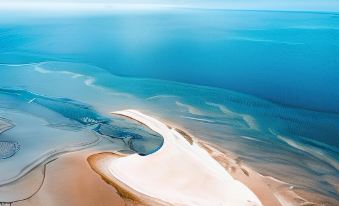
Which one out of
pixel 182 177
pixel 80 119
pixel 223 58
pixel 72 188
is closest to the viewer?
pixel 72 188

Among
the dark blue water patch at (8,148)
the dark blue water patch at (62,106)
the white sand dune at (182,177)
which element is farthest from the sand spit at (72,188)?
the dark blue water patch at (62,106)

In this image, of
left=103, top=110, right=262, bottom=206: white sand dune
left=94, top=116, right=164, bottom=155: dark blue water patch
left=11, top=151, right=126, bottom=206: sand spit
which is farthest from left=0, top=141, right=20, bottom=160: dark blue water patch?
left=103, top=110, right=262, bottom=206: white sand dune

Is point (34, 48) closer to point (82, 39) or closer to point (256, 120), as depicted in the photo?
point (82, 39)

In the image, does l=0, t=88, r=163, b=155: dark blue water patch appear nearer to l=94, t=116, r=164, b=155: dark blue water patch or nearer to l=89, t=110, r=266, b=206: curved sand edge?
l=94, t=116, r=164, b=155: dark blue water patch

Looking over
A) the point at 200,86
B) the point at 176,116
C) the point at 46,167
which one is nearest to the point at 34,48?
the point at 200,86

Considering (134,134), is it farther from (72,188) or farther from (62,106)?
(62,106)

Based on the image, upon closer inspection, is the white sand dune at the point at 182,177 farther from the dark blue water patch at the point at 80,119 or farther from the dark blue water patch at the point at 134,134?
the dark blue water patch at the point at 80,119

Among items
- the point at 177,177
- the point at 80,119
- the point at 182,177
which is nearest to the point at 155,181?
the point at 177,177
